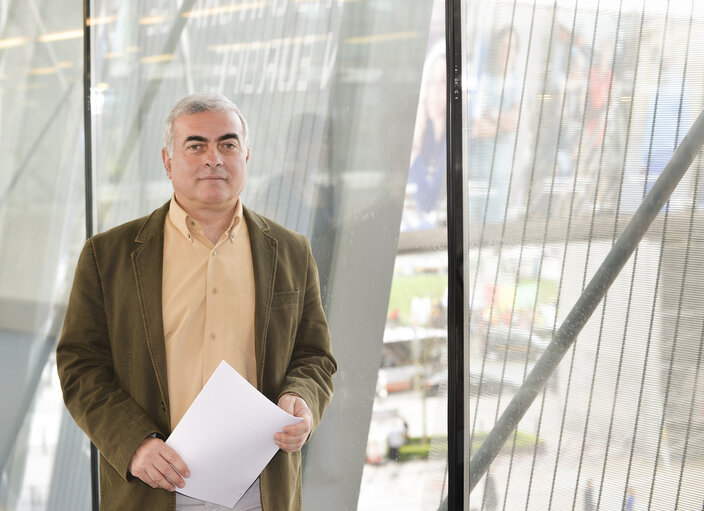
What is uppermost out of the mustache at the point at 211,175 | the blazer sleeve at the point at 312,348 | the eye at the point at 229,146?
the eye at the point at 229,146

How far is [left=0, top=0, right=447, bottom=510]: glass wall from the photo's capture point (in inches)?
98.3

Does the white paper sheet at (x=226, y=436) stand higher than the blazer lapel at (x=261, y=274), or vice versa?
the blazer lapel at (x=261, y=274)

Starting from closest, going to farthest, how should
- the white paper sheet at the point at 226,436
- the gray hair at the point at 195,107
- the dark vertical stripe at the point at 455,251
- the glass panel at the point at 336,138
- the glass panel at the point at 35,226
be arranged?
the white paper sheet at the point at 226,436 → the gray hair at the point at 195,107 → the dark vertical stripe at the point at 455,251 → the glass panel at the point at 336,138 → the glass panel at the point at 35,226

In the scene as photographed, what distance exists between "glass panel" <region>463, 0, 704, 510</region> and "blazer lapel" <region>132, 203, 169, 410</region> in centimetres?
109

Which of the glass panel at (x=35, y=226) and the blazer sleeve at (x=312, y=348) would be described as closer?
the blazer sleeve at (x=312, y=348)

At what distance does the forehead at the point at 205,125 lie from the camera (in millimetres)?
1714

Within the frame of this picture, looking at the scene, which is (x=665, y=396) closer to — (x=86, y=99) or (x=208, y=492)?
(x=208, y=492)

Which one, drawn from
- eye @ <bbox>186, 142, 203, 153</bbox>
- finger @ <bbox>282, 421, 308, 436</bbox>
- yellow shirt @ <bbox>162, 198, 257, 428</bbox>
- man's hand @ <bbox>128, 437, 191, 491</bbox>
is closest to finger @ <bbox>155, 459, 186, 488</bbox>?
man's hand @ <bbox>128, 437, 191, 491</bbox>

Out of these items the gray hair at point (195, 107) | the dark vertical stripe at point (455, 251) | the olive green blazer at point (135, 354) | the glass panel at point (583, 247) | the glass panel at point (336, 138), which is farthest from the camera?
the glass panel at point (336, 138)

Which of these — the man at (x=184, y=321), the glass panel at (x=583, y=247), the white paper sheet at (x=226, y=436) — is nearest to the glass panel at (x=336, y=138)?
the glass panel at (x=583, y=247)

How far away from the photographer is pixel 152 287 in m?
1.68

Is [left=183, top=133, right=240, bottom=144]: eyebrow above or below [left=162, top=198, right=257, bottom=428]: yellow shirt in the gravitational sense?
above

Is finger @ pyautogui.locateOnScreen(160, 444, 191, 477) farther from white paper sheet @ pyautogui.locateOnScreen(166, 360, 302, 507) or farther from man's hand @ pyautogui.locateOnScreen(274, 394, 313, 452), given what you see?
man's hand @ pyautogui.locateOnScreen(274, 394, 313, 452)

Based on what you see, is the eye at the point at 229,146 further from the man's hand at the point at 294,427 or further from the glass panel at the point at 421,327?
the glass panel at the point at 421,327
